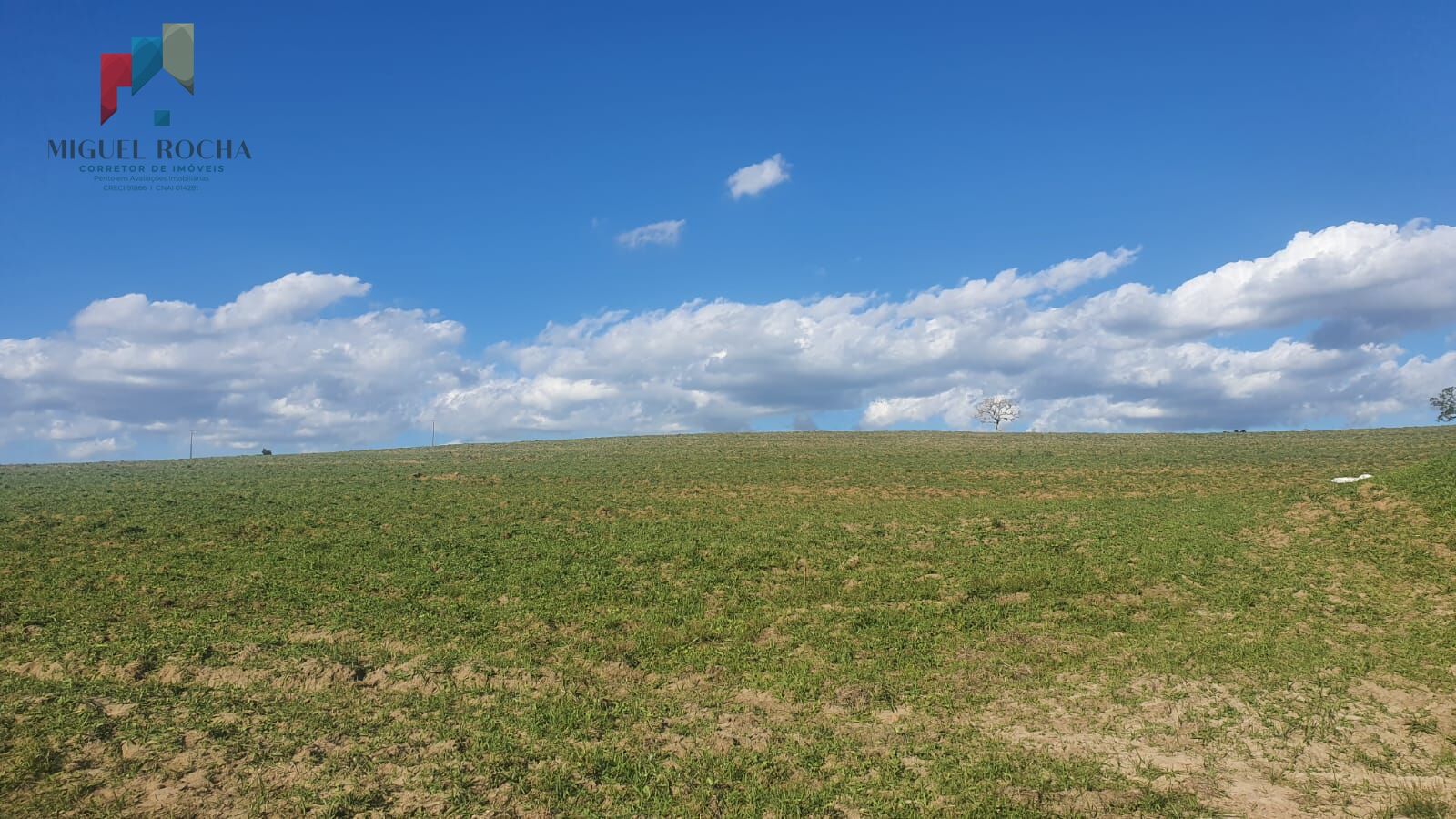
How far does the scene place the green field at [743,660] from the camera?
12.2 metres

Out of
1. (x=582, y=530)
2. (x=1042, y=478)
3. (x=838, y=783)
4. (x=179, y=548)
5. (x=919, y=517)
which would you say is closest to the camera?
(x=838, y=783)

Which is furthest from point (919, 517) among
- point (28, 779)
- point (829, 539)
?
point (28, 779)

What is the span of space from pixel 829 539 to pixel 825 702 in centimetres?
1458

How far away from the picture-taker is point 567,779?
12.4 m

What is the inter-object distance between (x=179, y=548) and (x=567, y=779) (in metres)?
25.7

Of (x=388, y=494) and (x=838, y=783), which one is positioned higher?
(x=388, y=494)

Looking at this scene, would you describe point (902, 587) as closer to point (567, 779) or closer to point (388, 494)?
point (567, 779)

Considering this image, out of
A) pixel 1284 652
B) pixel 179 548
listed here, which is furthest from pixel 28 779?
pixel 1284 652

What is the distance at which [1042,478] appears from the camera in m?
54.6

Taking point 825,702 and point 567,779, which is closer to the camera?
point 567,779

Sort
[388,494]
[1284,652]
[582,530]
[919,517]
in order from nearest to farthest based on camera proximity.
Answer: [1284,652] < [582,530] < [919,517] < [388,494]

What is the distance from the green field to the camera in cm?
1221

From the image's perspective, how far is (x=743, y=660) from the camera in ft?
59.7

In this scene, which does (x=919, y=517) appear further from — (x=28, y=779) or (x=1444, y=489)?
(x=28, y=779)
